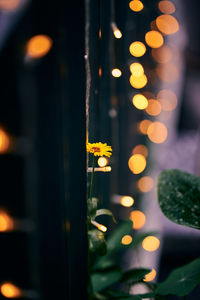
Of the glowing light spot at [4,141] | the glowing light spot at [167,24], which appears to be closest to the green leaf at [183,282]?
the glowing light spot at [4,141]

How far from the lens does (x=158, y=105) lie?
51.8 inches

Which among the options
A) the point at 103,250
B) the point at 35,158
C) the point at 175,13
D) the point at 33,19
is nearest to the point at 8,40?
the point at 33,19

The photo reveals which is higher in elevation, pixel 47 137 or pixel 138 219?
pixel 47 137

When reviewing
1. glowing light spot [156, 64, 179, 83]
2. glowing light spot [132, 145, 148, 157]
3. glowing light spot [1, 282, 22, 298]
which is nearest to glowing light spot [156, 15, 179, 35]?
glowing light spot [156, 64, 179, 83]

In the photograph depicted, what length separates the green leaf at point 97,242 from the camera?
43cm

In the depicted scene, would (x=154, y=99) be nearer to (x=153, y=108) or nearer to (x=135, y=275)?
(x=153, y=108)

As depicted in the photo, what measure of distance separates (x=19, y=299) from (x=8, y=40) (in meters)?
0.45

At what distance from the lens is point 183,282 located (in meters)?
0.50

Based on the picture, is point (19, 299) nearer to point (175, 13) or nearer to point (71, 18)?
point (71, 18)

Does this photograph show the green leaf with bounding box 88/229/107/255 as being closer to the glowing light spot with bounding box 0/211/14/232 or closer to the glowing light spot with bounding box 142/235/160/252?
the glowing light spot with bounding box 0/211/14/232

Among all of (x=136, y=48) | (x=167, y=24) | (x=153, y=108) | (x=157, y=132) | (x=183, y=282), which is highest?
(x=167, y=24)

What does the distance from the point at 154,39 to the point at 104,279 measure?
1.06 meters

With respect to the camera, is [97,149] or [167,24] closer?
[97,149]

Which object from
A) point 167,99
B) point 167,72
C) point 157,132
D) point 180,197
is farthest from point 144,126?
point 180,197
